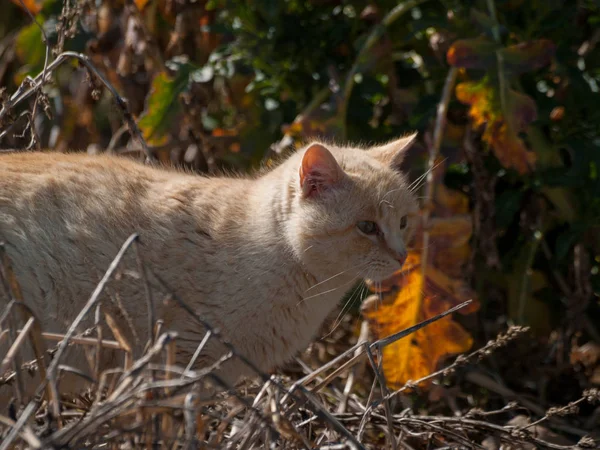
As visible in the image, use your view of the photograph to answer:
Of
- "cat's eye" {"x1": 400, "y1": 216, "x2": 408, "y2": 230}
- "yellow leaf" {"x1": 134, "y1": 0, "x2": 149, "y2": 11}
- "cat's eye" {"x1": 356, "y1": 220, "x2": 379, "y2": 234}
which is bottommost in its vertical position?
"cat's eye" {"x1": 400, "y1": 216, "x2": 408, "y2": 230}

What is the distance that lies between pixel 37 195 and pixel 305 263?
33.0 inches

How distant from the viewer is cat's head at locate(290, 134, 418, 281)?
238 cm

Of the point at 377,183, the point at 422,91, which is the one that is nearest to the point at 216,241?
the point at 377,183

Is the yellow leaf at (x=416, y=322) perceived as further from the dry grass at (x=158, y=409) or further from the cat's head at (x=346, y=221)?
the cat's head at (x=346, y=221)

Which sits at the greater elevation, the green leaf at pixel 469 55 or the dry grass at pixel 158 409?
the green leaf at pixel 469 55

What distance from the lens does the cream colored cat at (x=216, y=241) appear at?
230 cm

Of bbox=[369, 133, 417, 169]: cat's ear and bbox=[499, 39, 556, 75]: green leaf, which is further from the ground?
bbox=[499, 39, 556, 75]: green leaf

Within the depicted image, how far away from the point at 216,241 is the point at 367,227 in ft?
1.54

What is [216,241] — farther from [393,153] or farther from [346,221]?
[393,153]

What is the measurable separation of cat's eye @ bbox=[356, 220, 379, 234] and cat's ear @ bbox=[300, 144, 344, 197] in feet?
0.51

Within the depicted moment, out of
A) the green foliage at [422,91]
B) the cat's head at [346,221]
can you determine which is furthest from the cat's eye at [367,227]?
the green foliage at [422,91]

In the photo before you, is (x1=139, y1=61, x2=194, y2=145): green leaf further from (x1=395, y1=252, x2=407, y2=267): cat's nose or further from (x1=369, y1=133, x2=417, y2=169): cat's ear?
(x1=395, y1=252, x2=407, y2=267): cat's nose

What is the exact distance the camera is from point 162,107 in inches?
132

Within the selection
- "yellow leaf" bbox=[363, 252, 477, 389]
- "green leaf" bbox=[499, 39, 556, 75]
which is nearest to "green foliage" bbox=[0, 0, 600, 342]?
"green leaf" bbox=[499, 39, 556, 75]
